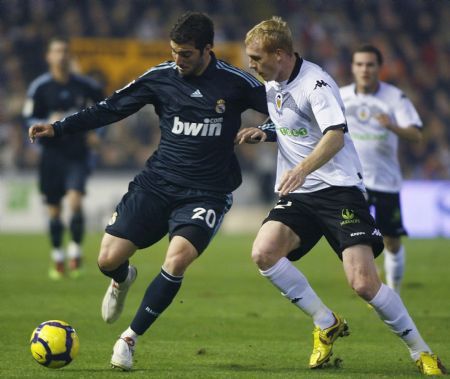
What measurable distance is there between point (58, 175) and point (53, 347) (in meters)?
6.66

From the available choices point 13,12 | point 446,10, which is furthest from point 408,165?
point 13,12

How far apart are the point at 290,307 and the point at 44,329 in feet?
13.5

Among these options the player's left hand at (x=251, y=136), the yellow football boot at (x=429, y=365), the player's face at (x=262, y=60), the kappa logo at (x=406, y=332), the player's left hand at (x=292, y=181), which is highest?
the player's face at (x=262, y=60)

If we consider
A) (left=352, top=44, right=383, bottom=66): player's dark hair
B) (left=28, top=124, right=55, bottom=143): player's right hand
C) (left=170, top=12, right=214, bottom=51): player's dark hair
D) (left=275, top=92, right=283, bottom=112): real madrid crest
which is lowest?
(left=28, top=124, right=55, bottom=143): player's right hand

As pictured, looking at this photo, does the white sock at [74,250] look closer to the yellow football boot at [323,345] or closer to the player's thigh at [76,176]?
the player's thigh at [76,176]

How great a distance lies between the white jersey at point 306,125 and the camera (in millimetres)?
6770

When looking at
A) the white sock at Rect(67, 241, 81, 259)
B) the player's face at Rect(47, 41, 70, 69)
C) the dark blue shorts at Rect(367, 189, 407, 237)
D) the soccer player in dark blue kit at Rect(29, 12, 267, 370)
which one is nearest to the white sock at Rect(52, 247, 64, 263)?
the white sock at Rect(67, 241, 81, 259)

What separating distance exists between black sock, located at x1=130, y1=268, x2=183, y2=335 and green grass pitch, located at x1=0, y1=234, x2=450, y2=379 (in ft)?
1.01

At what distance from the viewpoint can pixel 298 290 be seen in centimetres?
707

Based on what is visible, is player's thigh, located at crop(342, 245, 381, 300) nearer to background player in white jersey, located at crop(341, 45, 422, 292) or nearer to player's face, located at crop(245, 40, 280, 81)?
player's face, located at crop(245, 40, 280, 81)

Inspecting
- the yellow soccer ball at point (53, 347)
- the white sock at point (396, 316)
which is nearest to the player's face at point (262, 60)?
the white sock at point (396, 316)

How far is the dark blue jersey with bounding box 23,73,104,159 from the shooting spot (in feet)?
42.7

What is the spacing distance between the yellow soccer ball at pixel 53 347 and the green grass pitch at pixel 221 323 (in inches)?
3.7

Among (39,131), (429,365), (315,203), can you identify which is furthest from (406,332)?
(39,131)
